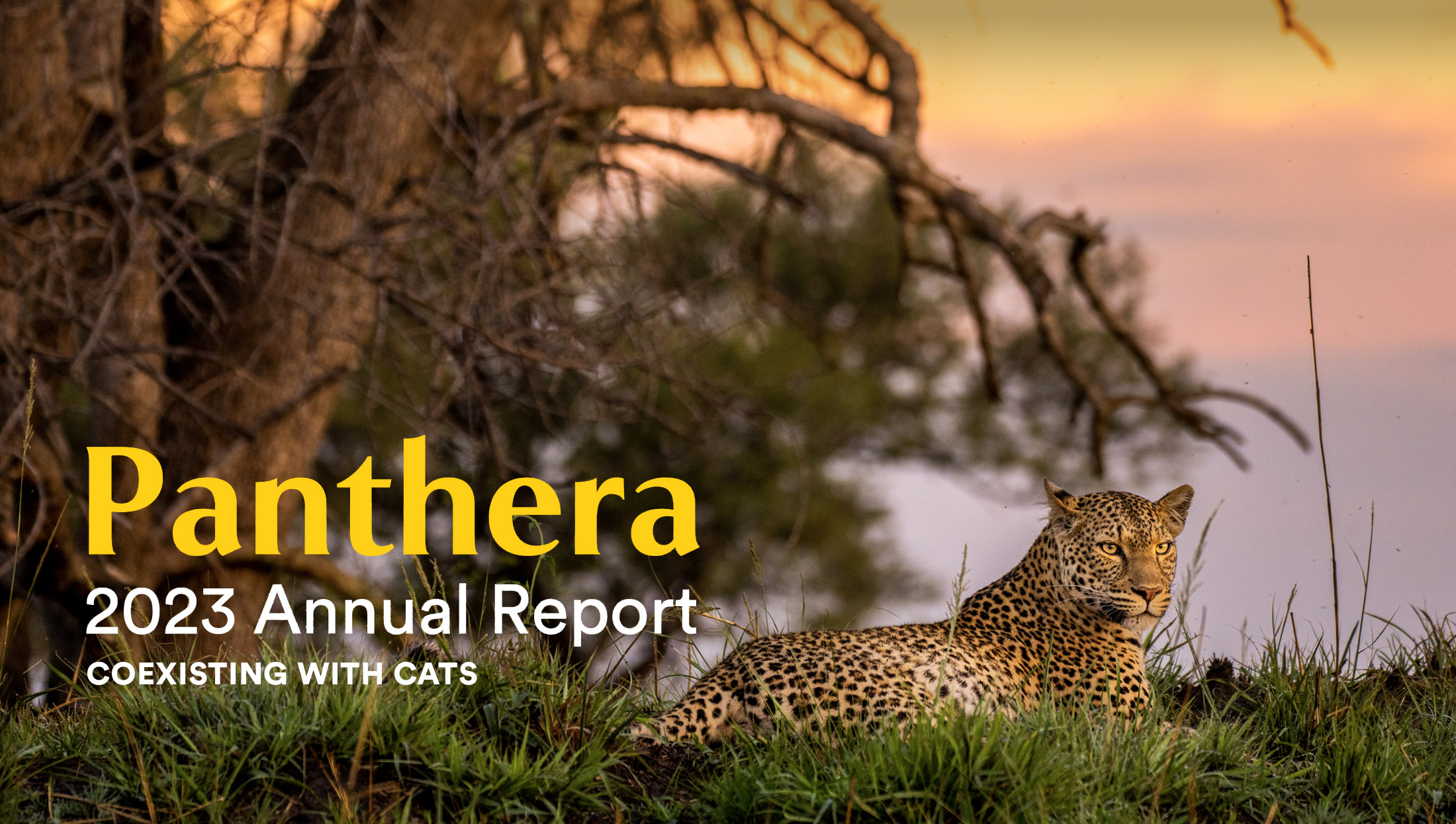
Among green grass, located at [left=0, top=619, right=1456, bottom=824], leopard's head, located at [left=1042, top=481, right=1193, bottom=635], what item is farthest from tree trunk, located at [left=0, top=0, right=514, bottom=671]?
leopard's head, located at [left=1042, top=481, right=1193, bottom=635]

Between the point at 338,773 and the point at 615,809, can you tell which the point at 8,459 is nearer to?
the point at 338,773

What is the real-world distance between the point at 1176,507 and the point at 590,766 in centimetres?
196

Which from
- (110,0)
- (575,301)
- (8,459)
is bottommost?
(8,459)

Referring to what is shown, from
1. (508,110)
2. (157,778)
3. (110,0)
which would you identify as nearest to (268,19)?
(110,0)

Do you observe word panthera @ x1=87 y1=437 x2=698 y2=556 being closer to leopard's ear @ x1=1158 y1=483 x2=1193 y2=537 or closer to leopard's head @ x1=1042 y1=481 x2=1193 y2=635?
leopard's head @ x1=1042 y1=481 x2=1193 y2=635

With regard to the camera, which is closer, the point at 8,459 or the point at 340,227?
the point at 8,459

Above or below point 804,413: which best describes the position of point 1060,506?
below

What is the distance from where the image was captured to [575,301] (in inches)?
316

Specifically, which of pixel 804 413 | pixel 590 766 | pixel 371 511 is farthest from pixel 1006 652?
pixel 804 413

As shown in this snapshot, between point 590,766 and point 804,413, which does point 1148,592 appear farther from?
point 804,413

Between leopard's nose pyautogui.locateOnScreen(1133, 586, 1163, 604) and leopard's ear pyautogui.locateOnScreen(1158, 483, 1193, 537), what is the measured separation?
19 centimetres

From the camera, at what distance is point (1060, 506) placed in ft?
13.7

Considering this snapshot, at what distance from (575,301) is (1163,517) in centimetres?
460

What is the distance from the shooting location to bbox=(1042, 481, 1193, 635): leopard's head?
406 centimetres
